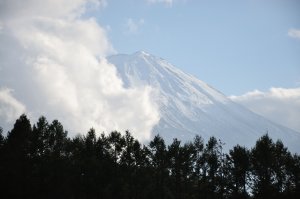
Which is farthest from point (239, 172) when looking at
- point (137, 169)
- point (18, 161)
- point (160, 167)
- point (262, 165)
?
point (18, 161)

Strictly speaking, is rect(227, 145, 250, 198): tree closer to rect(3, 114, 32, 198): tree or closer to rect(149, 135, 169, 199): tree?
rect(149, 135, 169, 199): tree

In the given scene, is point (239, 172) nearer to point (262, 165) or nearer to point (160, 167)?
point (262, 165)

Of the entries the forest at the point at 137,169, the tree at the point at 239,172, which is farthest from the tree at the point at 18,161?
the tree at the point at 239,172

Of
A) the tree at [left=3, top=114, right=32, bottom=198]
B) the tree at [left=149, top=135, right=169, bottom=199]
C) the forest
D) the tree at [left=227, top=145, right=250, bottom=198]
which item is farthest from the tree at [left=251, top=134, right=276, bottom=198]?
the tree at [left=3, top=114, right=32, bottom=198]

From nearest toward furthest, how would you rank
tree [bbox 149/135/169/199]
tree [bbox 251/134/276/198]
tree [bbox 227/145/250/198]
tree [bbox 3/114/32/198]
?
tree [bbox 251/134/276/198] → tree [bbox 3/114/32/198] → tree [bbox 227/145/250/198] → tree [bbox 149/135/169/199]

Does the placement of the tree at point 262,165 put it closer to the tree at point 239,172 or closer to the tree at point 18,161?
the tree at point 239,172

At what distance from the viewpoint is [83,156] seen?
74.1m

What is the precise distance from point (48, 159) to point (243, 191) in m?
32.6

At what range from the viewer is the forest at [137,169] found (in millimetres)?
65062

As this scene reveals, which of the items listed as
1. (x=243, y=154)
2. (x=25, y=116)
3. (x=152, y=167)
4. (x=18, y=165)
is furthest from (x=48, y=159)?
(x=243, y=154)

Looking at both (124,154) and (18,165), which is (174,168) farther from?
(18,165)

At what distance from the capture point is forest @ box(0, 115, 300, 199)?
65062 millimetres

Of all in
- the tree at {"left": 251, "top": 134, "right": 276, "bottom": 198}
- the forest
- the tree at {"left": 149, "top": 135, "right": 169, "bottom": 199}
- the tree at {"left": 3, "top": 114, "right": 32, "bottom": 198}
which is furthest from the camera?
the tree at {"left": 149, "top": 135, "right": 169, "bottom": 199}

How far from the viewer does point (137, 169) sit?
7081cm
